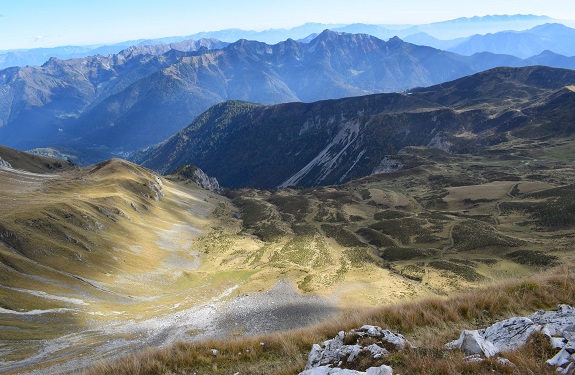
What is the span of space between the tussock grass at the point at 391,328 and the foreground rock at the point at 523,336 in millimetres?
908

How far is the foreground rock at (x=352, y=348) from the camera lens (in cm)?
1211

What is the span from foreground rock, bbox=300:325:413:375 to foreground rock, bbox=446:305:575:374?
2053mm

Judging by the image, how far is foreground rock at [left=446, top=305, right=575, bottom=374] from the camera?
9703 mm

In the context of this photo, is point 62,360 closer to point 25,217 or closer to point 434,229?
point 25,217

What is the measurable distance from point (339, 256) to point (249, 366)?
67.1 metres

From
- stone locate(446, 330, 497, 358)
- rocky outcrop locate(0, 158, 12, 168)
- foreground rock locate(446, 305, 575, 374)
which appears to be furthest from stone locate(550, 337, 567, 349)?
rocky outcrop locate(0, 158, 12, 168)

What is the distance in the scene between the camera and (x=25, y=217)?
65062 millimetres

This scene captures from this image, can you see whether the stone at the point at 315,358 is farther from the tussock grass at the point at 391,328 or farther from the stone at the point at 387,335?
the stone at the point at 387,335

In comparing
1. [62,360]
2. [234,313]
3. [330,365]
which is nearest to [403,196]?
[234,313]

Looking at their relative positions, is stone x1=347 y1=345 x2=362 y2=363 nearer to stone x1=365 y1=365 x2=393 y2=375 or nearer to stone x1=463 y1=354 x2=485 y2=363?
stone x1=365 y1=365 x2=393 y2=375

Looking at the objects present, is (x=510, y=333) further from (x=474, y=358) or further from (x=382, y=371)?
(x=382, y=371)

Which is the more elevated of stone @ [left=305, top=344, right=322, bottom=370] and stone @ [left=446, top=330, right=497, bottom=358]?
stone @ [left=446, top=330, right=497, bottom=358]

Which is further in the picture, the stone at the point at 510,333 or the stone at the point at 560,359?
the stone at the point at 510,333

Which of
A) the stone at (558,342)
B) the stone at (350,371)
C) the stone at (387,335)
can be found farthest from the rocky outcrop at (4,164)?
the stone at (558,342)
